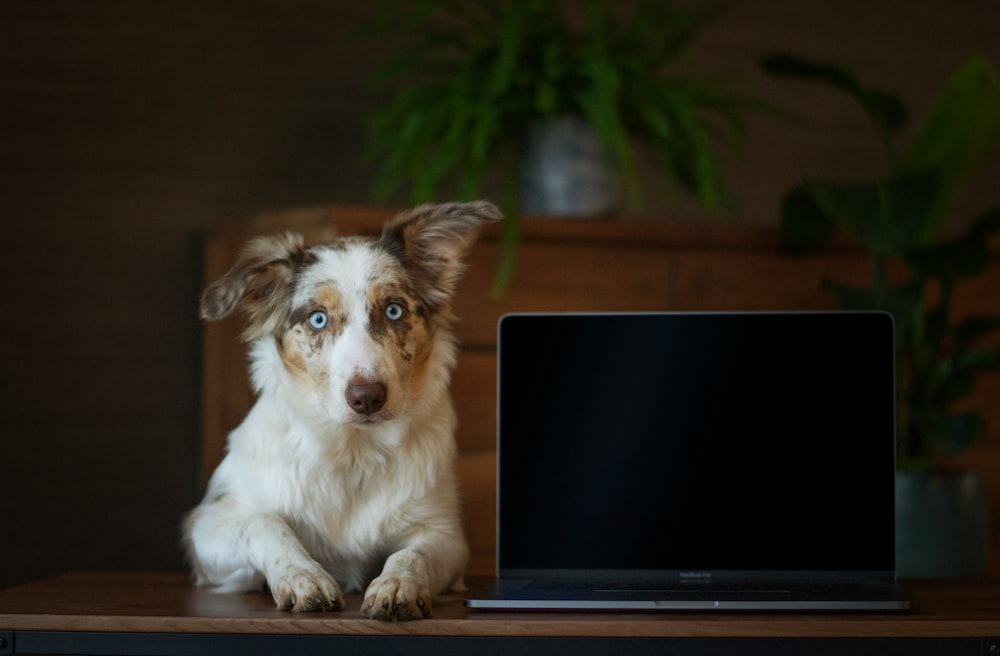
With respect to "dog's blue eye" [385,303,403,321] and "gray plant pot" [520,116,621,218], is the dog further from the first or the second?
"gray plant pot" [520,116,621,218]

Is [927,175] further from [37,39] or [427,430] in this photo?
[37,39]

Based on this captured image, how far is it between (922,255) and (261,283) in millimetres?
1602

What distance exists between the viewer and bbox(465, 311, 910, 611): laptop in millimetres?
1392

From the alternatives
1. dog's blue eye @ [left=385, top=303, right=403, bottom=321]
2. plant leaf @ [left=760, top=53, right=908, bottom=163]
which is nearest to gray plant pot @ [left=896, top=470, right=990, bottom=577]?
plant leaf @ [left=760, top=53, right=908, bottom=163]

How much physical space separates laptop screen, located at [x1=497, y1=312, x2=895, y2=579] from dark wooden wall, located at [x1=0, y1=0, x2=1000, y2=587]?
64.7 inches

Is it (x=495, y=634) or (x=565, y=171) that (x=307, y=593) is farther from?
(x=565, y=171)

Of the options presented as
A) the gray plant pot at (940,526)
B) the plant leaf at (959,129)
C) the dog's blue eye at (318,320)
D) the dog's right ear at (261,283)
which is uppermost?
the plant leaf at (959,129)

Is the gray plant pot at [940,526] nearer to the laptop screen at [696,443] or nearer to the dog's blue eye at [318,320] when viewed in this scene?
the laptop screen at [696,443]

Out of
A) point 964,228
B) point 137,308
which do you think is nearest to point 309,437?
point 137,308

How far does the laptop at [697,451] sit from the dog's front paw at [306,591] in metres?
0.18

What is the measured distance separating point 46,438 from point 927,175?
79.7 inches

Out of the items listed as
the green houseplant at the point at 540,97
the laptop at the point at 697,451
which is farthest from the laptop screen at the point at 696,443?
the green houseplant at the point at 540,97

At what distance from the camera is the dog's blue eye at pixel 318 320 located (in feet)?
4.58

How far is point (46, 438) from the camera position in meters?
2.75
